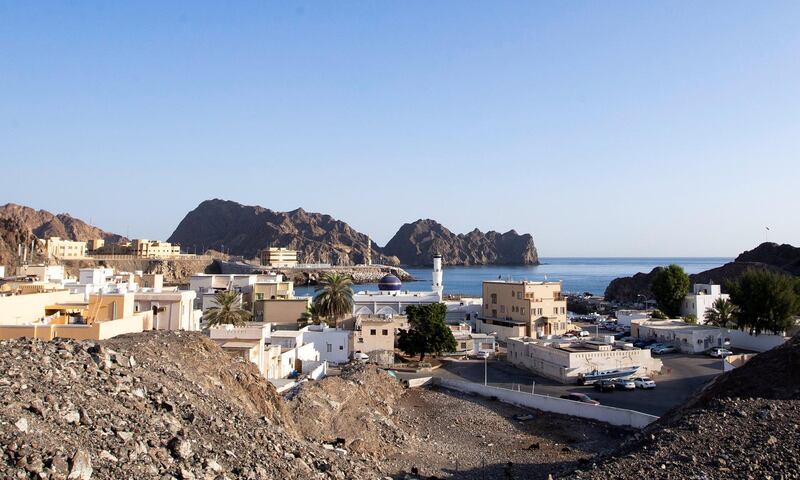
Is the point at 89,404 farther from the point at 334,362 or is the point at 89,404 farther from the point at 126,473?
the point at 334,362

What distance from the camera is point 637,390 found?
33.1m

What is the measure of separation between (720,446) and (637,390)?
18.1 metres

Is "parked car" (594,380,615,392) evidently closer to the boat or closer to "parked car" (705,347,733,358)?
the boat

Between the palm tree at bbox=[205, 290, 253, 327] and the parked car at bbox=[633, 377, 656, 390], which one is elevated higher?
the palm tree at bbox=[205, 290, 253, 327]

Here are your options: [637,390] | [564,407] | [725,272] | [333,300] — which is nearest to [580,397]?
[564,407]

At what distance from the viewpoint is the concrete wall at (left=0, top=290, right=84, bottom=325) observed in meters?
24.7

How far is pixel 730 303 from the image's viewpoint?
2010 inches

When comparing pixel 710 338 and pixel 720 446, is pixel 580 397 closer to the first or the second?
pixel 720 446

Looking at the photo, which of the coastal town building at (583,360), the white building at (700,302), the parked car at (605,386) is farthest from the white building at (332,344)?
the white building at (700,302)

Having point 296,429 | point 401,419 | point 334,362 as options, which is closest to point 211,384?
point 296,429

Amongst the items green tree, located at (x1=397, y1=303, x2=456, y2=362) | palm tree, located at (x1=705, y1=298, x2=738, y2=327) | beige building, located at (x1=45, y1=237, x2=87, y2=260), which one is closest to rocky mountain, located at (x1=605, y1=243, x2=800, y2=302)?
palm tree, located at (x1=705, y1=298, x2=738, y2=327)

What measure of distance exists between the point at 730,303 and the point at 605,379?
73.9 feet

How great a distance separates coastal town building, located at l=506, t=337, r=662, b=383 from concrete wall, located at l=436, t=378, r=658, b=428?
20.0 feet

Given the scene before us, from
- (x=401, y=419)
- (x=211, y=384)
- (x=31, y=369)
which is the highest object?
(x=31, y=369)
